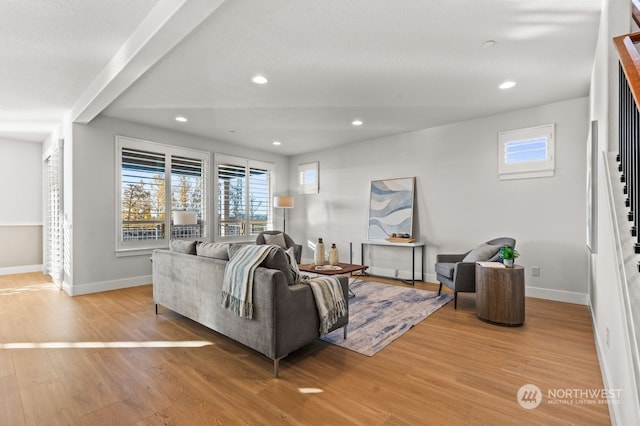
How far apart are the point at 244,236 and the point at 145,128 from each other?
9.23ft

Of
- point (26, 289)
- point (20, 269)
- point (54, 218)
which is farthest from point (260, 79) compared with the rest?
point (20, 269)

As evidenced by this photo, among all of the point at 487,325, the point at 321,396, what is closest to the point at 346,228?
→ the point at 487,325

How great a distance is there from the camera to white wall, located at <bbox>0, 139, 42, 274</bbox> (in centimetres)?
588

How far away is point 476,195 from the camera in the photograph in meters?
4.84

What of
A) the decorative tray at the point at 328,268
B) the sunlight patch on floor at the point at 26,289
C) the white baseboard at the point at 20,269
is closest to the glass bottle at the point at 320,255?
the decorative tray at the point at 328,268

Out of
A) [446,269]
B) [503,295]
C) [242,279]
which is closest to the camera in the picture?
[242,279]

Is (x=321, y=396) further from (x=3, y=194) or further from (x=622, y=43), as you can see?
(x=3, y=194)

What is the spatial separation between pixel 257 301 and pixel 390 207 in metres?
3.98

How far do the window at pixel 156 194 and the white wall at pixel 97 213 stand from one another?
141mm

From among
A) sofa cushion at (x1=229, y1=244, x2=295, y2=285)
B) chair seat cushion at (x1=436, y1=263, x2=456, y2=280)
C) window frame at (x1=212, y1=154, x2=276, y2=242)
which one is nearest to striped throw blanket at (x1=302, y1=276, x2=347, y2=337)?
sofa cushion at (x1=229, y1=244, x2=295, y2=285)

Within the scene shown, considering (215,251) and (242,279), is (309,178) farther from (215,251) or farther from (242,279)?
(242,279)

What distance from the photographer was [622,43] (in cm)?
120

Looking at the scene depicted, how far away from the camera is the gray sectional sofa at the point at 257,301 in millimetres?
2221

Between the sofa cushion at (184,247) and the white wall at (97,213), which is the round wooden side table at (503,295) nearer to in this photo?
the sofa cushion at (184,247)
